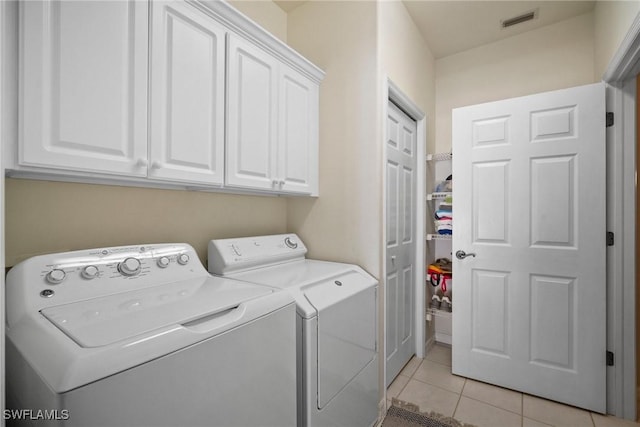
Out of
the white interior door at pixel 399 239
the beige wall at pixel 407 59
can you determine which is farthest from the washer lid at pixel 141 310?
the beige wall at pixel 407 59

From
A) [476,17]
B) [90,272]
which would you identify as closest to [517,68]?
[476,17]

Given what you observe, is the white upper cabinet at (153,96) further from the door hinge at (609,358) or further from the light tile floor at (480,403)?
the door hinge at (609,358)

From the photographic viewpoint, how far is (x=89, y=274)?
1054 mm

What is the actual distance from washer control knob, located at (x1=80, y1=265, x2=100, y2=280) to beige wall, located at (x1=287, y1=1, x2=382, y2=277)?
1287 millimetres

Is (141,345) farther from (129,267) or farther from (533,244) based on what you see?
(533,244)

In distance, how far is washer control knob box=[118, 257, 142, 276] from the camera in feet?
3.74

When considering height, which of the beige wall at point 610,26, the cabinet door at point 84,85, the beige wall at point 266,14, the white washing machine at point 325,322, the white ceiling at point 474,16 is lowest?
the white washing machine at point 325,322

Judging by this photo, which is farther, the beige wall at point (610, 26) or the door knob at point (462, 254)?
the door knob at point (462, 254)

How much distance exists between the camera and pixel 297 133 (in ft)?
6.19

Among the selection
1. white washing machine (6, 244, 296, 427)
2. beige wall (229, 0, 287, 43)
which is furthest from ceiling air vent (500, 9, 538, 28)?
white washing machine (6, 244, 296, 427)

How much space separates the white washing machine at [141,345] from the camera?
25.4 inches

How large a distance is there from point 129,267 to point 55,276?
22cm

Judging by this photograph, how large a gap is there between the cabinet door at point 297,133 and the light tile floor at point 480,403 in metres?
1.58

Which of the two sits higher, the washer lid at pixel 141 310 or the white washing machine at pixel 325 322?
the washer lid at pixel 141 310
